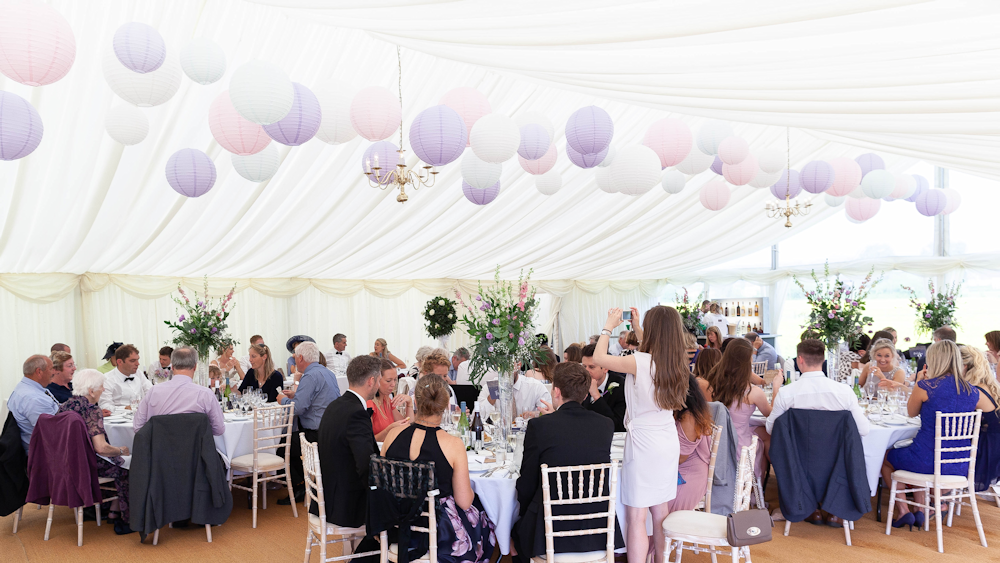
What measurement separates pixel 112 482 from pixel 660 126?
523 cm

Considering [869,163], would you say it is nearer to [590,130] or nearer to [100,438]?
[590,130]

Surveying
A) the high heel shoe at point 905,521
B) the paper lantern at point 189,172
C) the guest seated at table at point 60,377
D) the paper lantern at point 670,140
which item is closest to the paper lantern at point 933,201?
the paper lantern at point 670,140

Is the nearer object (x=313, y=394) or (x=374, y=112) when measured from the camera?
(x=374, y=112)

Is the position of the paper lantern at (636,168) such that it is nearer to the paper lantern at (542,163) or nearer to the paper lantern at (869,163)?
the paper lantern at (542,163)

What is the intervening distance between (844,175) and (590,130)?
3302 mm

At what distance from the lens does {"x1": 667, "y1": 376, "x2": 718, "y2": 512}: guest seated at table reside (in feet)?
12.7

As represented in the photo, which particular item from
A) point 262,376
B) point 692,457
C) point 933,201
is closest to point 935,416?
point 692,457

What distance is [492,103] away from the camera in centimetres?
719

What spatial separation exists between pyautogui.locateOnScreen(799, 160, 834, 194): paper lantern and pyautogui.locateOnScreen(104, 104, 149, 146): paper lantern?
587cm

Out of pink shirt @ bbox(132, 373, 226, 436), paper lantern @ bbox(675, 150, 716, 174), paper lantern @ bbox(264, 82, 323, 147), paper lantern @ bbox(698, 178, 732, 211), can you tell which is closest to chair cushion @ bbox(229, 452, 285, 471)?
pink shirt @ bbox(132, 373, 226, 436)

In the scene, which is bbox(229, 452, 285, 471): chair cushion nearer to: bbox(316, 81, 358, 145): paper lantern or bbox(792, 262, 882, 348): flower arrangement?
bbox(316, 81, 358, 145): paper lantern

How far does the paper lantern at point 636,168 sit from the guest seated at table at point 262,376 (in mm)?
3650

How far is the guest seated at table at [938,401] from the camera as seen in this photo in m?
4.68

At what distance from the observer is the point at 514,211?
31.7 feet
